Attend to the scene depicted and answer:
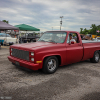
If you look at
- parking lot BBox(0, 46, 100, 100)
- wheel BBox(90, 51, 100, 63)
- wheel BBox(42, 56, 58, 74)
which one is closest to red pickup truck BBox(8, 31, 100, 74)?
wheel BBox(42, 56, 58, 74)

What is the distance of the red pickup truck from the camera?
435cm

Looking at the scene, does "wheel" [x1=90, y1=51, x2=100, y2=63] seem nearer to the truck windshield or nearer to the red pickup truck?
the red pickup truck

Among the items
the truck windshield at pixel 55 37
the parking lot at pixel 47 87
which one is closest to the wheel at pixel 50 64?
the parking lot at pixel 47 87

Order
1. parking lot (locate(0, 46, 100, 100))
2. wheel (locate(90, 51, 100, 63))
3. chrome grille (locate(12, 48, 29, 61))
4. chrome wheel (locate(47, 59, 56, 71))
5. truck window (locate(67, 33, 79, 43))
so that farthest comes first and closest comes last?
wheel (locate(90, 51, 100, 63))
truck window (locate(67, 33, 79, 43))
chrome wheel (locate(47, 59, 56, 71))
chrome grille (locate(12, 48, 29, 61))
parking lot (locate(0, 46, 100, 100))

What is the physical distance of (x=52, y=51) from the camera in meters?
4.69

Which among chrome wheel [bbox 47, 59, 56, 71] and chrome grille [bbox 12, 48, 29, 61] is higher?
chrome grille [bbox 12, 48, 29, 61]

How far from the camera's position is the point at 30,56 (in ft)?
14.3

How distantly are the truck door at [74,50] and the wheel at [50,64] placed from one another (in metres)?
0.71

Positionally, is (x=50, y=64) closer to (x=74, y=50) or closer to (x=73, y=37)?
(x=74, y=50)

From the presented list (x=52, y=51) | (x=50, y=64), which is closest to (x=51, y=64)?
(x=50, y=64)

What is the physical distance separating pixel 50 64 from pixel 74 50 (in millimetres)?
1419

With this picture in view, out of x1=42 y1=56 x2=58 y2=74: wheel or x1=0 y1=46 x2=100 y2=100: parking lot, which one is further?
x1=42 y1=56 x2=58 y2=74: wheel

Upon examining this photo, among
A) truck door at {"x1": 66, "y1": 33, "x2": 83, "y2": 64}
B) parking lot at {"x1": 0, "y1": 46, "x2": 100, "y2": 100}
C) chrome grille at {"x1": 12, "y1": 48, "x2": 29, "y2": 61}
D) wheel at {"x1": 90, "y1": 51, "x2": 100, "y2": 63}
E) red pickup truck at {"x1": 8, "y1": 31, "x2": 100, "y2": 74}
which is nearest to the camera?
parking lot at {"x1": 0, "y1": 46, "x2": 100, "y2": 100}

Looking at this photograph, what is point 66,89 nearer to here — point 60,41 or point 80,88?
point 80,88
